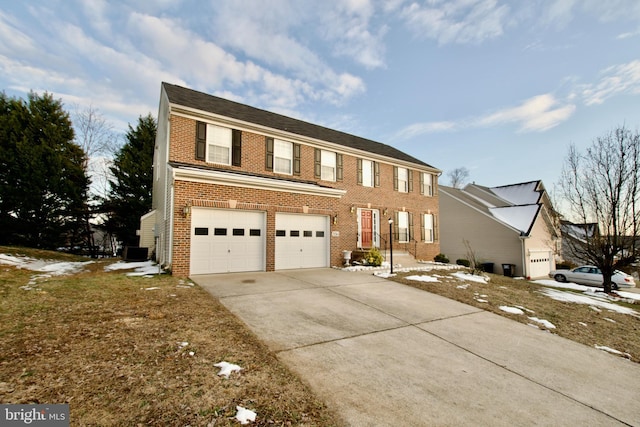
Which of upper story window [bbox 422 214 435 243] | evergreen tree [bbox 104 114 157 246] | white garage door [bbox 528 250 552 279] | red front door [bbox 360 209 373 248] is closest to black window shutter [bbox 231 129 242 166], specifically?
red front door [bbox 360 209 373 248]

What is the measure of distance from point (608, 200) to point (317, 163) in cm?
1474

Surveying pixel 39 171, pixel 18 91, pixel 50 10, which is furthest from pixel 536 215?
pixel 18 91

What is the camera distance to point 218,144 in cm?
1193

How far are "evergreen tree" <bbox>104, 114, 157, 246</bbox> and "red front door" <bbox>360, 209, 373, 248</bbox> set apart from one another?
17706mm

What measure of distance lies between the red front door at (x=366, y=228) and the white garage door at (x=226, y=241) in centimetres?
691

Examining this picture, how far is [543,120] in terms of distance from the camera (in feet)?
52.9

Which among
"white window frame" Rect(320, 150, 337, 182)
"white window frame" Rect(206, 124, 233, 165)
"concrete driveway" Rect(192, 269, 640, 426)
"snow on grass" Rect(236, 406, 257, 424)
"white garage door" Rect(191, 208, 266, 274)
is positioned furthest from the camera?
"white window frame" Rect(320, 150, 337, 182)

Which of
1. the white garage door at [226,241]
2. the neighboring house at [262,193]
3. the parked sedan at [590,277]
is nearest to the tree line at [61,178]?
the neighboring house at [262,193]

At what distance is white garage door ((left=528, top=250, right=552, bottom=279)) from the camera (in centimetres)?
2055

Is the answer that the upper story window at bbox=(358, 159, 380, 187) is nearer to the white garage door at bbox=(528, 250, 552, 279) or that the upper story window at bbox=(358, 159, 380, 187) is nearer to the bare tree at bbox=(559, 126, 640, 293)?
the bare tree at bbox=(559, 126, 640, 293)

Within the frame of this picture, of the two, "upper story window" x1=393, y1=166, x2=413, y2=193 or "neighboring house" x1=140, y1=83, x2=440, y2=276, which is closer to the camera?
"neighboring house" x1=140, y1=83, x2=440, y2=276

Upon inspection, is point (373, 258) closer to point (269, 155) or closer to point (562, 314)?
point (562, 314)

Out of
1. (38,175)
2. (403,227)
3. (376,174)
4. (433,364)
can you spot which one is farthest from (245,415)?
(38,175)

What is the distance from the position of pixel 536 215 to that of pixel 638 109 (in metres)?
10.8
